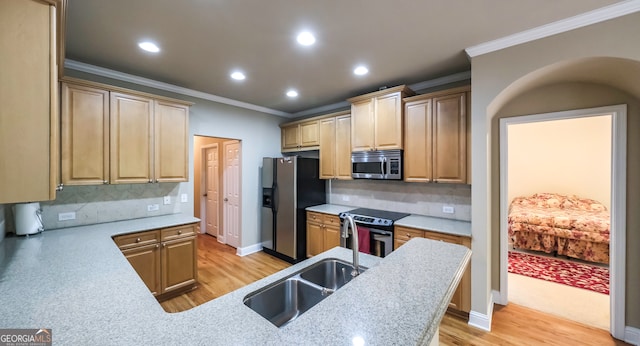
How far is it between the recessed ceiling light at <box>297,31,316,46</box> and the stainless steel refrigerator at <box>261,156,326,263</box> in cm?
195

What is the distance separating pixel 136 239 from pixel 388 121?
3.26 m

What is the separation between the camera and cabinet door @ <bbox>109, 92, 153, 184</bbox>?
8.82 ft

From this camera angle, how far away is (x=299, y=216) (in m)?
3.98

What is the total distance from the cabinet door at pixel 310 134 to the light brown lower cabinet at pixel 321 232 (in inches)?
49.4

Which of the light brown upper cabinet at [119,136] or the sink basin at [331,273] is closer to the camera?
the sink basin at [331,273]

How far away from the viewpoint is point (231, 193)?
472 centimetres

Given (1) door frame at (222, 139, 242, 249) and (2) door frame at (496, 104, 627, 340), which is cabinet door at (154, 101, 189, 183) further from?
(2) door frame at (496, 104, 627, 340)

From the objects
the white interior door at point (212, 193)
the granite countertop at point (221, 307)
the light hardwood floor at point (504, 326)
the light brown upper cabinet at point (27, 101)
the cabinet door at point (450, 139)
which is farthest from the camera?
the white interior door at point (212, 193)

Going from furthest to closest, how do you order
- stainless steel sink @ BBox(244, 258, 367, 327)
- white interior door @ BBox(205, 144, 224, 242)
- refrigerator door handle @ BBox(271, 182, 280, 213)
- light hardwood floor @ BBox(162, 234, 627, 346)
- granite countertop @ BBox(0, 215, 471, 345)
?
white interior door @ BBox(205, 144, 224, 242)
refrigerator door handle @ BBox(271, 182, 280, 213)
light hardwood floor @ BBox(162, 234, 627, 346)
stainless steel sink @ BBox(244, 258, 367, 327)
granite countertop @ BBox(0, 215, 471, 345)

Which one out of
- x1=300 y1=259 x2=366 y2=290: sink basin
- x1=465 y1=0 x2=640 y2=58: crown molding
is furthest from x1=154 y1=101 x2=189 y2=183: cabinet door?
x1=465 y1=0 x2=640 y2=58: crown molding

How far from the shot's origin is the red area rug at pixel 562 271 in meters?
3.26

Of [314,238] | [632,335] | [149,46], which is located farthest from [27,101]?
[632,335]

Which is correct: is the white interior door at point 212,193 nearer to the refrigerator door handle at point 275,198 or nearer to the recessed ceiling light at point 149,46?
the refrigerator door handle at point 275,198

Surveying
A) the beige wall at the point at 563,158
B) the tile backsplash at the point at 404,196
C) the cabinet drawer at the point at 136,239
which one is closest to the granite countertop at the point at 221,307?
the cabinet drawer at the point at 136,239
